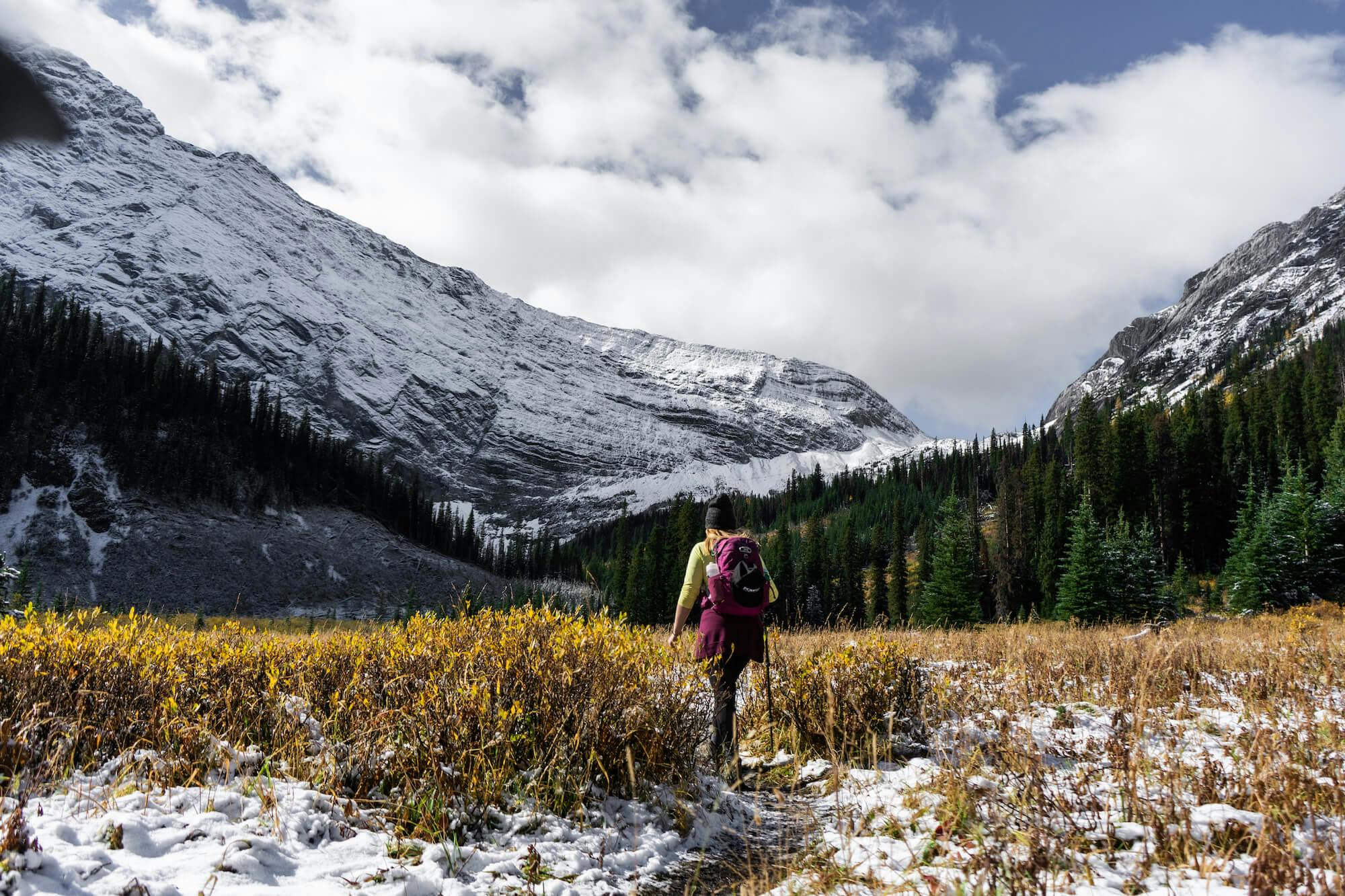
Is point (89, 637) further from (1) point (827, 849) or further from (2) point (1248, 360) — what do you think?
(2) point (1248, 360)

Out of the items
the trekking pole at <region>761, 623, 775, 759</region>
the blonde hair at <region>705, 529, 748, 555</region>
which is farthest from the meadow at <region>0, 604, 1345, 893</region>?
the blonde hair at <region>705, 529, 748, 555</region>

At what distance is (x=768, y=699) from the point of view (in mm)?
6574

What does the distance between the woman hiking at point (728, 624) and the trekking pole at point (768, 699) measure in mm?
51

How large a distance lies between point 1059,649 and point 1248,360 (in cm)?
17746

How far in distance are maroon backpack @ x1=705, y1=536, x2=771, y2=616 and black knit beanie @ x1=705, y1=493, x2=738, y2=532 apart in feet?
1.78

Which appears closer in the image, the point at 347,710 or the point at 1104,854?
the point at 1104,854

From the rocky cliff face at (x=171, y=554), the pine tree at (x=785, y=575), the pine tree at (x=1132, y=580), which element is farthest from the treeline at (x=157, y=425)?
the pine tree at (x=1132, y=580)

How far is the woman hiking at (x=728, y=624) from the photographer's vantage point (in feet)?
19.9

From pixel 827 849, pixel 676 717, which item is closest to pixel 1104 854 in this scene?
pixel 827 849

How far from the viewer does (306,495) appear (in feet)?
322

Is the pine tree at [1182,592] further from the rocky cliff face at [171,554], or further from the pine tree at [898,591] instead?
the rocky cliff face at [171,554]

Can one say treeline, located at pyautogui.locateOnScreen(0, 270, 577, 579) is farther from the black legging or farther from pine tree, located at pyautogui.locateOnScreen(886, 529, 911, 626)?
the black legging

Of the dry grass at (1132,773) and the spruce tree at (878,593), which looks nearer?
the dry grass at (1132,773)

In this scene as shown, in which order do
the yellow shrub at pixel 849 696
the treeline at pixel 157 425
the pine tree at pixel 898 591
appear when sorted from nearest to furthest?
the yellow shrub at pixel 849 696
the pine tree at pixel 898 591
the treeline at pixel 157 425
